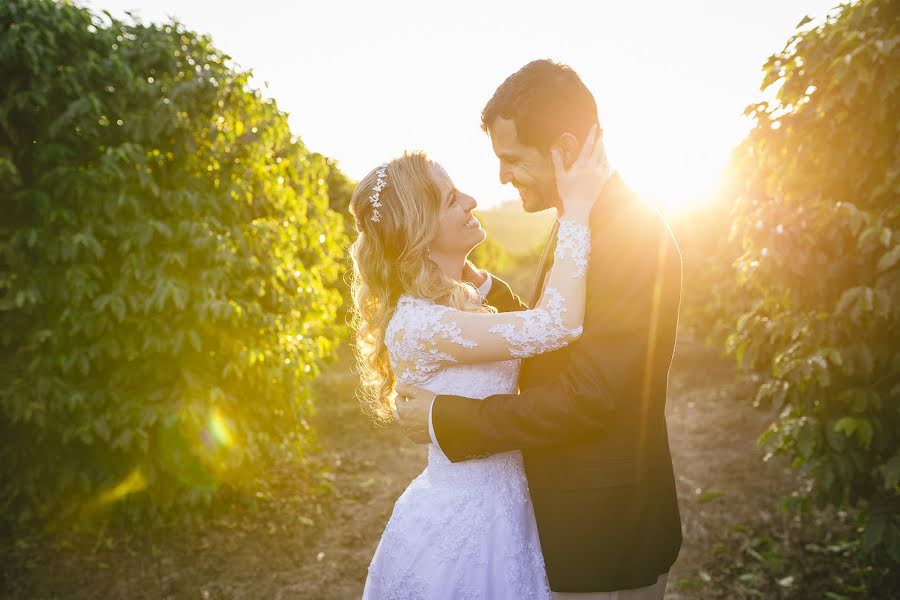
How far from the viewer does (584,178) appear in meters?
2.34

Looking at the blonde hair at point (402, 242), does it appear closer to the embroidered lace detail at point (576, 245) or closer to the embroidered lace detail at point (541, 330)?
the embroidered lace detail at point (541, 330)

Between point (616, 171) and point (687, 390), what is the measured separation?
30.9 ft

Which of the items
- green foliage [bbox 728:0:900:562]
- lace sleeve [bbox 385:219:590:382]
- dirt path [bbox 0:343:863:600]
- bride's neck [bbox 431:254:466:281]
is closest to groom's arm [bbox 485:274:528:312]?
bride's neck [bbox 431:254:466:281]

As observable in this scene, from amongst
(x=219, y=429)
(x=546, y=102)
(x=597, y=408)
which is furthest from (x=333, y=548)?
(x=546, y=102)

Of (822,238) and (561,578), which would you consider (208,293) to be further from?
(822,238)

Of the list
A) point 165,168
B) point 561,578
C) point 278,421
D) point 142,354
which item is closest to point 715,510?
point 278,421

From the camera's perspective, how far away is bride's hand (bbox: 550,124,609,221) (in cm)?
230

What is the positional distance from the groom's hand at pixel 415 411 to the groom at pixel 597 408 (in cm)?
8

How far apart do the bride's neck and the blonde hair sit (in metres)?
0.07

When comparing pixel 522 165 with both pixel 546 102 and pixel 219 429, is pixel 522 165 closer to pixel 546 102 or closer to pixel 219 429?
pixel 546 102

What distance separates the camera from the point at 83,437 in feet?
16.2

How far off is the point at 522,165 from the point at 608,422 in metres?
1.01

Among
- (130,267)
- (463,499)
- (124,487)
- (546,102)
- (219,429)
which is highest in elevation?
(546,102)

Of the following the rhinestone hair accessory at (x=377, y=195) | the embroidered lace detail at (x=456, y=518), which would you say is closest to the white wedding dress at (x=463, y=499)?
the embroidered lace detail at (x=456, y=518)
